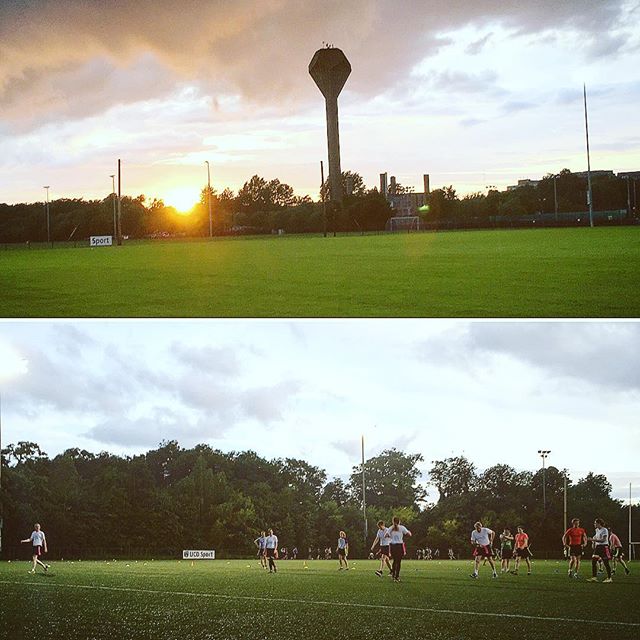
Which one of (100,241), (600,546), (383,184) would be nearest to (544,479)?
(383,184)

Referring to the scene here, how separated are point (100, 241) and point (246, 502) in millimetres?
6604

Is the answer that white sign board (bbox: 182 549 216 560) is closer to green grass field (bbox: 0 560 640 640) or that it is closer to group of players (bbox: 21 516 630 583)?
group of players (bbox: 21 516 630 583)

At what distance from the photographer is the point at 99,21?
27.0 ft

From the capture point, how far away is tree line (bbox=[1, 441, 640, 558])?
527 inches

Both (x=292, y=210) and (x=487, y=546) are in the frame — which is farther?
(x=292, y=210)

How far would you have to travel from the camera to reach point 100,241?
839cm

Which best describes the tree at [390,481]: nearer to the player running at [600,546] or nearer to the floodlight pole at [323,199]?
the floodlight pole at [323,199]

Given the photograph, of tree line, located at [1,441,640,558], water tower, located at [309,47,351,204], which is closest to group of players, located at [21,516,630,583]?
water tower, located at [309,47,351,204]

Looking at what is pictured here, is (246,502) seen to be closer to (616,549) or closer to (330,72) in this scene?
(616,549)

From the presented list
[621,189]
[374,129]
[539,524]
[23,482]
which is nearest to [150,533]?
[23,482]

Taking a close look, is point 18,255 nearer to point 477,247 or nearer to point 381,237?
point 381,237

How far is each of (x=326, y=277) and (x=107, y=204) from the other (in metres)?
2.24

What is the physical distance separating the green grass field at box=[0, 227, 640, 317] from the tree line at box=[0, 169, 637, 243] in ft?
0.56

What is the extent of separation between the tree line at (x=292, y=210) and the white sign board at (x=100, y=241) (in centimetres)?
6
